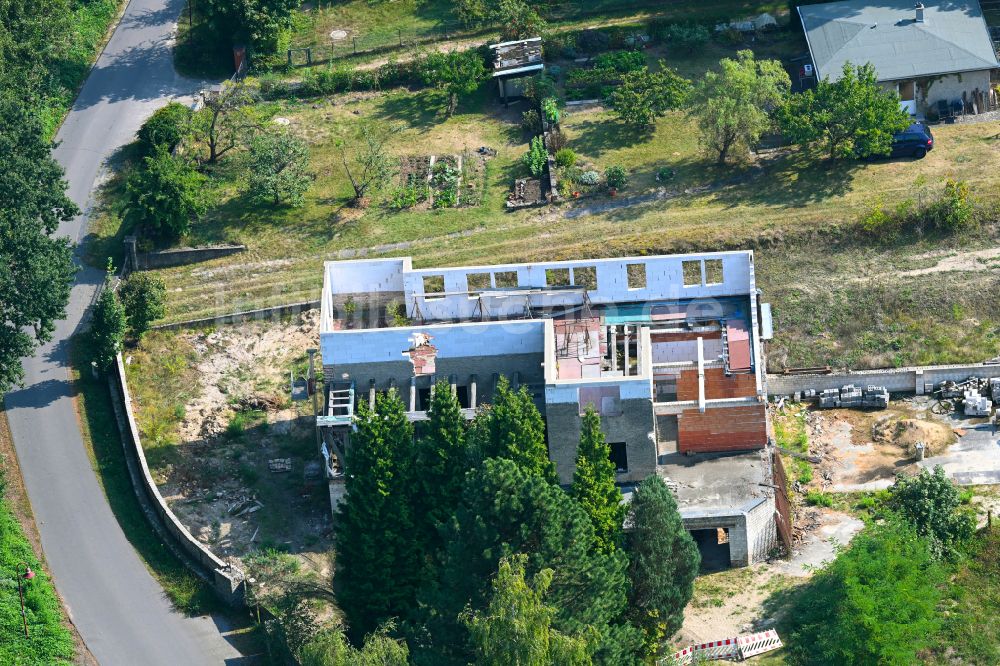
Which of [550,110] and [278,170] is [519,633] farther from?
[550,110]

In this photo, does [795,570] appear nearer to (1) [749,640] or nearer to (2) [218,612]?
(1) [749,640]

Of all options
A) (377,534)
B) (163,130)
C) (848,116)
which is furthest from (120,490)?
(848,116)

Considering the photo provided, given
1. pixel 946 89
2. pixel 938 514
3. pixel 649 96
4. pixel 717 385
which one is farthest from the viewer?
pixel 946 89

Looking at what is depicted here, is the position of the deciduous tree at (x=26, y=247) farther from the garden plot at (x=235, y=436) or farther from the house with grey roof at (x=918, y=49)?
the house with grey roof at (x=918, y=49)

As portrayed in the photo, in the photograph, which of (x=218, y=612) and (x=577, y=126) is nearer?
(x=218, y=612)

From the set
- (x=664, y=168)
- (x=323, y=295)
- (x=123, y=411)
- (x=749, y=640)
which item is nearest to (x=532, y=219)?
(x=664, y=168)

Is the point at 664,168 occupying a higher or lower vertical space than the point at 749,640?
higher

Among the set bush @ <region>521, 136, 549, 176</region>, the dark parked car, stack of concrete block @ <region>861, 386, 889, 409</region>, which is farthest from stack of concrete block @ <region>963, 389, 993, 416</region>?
bush @ <region>521, 136, 549, 176</region>
